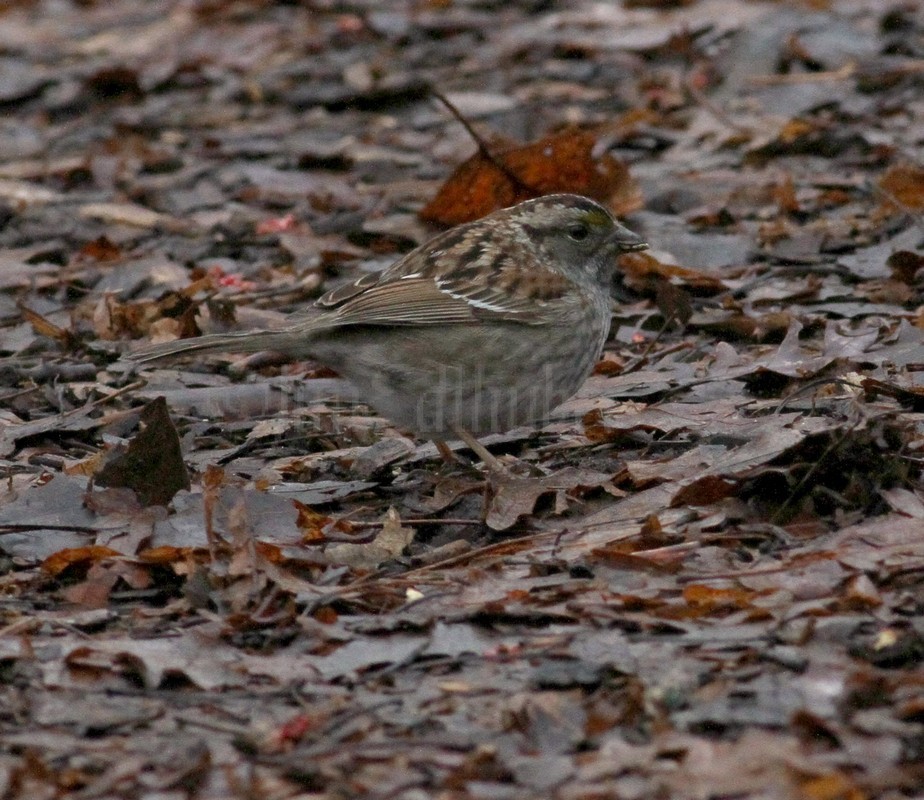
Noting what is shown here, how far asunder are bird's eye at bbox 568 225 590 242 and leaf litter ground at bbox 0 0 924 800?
1.90ft

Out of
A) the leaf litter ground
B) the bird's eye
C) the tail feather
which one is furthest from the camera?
the bird's eye

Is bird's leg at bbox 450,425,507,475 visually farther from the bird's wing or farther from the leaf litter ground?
the bird's wing

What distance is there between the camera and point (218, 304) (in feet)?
21.7

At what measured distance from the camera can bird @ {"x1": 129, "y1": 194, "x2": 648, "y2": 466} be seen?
5.37 m

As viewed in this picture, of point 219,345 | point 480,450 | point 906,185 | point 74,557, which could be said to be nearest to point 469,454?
point 480,450

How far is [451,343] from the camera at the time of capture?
5449 millimetres

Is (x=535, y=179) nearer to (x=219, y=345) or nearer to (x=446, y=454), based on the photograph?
(x=446, y=454)

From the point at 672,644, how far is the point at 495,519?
1030mm

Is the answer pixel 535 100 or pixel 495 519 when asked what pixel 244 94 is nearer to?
pixel 535 100

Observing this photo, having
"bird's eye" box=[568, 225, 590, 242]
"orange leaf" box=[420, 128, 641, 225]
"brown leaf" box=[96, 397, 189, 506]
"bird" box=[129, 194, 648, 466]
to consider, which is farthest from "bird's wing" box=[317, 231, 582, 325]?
"orange leaf" box=[420, 128, 641, 225]

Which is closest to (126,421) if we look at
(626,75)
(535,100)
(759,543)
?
(759,543)

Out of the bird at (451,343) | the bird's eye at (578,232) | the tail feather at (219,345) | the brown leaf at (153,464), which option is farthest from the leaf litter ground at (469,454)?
the bird's eye at (578,232)

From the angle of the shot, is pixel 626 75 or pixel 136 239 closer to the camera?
pixel 136 239

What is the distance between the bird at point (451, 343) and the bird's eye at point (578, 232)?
0.80ft
